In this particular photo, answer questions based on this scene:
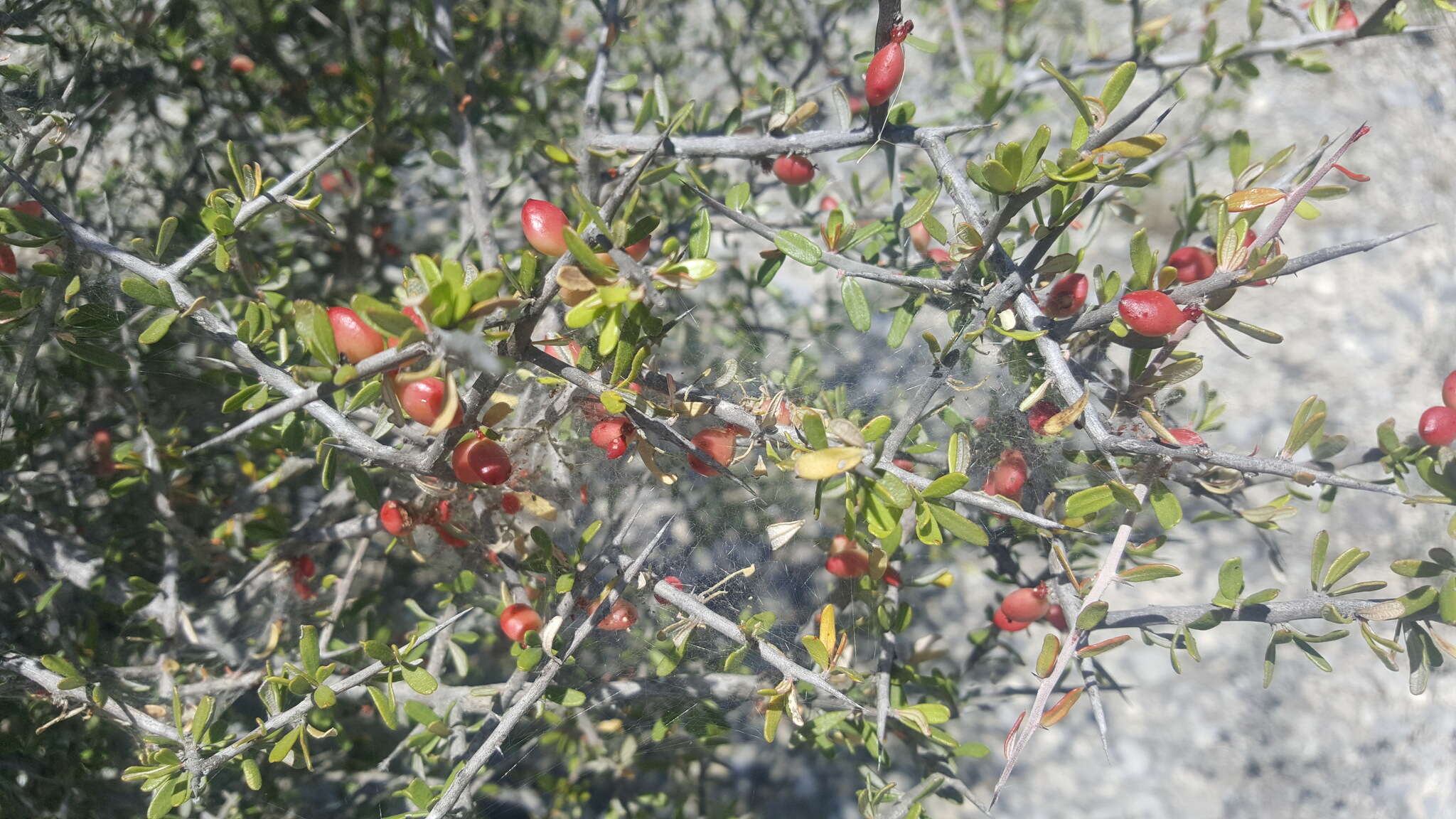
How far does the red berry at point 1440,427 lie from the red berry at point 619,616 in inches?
46.9

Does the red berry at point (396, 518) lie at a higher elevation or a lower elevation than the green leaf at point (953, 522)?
lower

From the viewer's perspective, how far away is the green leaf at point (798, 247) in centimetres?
102

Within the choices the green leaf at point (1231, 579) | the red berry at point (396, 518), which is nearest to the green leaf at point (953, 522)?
the green leaf at point (1231, 579)

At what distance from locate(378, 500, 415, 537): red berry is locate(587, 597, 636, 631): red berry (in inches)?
12.9

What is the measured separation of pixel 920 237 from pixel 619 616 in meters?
0.90

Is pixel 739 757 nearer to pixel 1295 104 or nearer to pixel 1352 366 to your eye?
pixel 1352 366

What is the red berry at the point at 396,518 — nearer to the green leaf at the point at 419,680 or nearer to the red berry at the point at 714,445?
the green leaf at the point at 419,680

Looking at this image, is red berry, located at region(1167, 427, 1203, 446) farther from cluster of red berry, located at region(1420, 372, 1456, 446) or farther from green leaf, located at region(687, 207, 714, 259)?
green leaf, located at region(687, 207, 714, 259)

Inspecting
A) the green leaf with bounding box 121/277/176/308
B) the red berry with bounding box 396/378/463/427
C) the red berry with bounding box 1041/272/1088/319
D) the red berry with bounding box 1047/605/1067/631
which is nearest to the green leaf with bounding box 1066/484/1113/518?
the red berry with bounding box 1041/272/1088/319

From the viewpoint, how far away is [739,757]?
8.20 feet

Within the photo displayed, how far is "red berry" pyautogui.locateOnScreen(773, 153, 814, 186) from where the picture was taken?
4.59 ft

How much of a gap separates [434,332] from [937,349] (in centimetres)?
62

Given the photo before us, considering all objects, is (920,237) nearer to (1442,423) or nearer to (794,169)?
(794,169)

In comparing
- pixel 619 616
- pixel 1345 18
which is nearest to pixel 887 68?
pixel 619 616
